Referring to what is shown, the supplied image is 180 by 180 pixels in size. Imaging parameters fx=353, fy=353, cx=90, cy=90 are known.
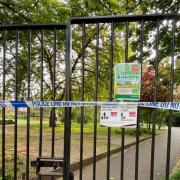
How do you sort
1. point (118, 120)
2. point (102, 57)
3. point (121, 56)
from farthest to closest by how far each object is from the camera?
1. point (102, 57)
2. point (121, 56)
3. point (118, 120)

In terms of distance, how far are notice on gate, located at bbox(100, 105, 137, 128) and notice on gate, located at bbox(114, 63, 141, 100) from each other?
118 mm

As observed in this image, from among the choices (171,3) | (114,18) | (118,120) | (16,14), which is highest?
(171,3)

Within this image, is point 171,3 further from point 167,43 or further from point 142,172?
point 142,172

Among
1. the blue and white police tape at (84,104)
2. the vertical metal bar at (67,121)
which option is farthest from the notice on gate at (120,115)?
the vertical metal bar at (67,121)

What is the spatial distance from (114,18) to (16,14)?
5.27 m

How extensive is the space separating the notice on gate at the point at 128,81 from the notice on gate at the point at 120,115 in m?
0.12

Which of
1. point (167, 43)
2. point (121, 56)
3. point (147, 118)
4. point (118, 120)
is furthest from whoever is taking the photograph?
point (147, 118)

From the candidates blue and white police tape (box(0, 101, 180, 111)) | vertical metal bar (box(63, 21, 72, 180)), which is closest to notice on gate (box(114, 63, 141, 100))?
blue and white police tape (box(0, 101, 180, 111))

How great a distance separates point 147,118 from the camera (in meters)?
24.6

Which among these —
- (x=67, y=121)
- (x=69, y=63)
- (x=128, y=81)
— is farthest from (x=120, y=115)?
(x=69, y=63)

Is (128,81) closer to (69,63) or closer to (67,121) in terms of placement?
(69,63)

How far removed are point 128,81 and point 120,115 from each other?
0.39m

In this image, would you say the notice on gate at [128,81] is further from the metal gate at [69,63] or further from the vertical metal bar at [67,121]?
the vertical metal bar at [67,121]

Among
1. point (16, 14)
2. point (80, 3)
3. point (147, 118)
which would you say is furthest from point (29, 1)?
point (147, 118)
